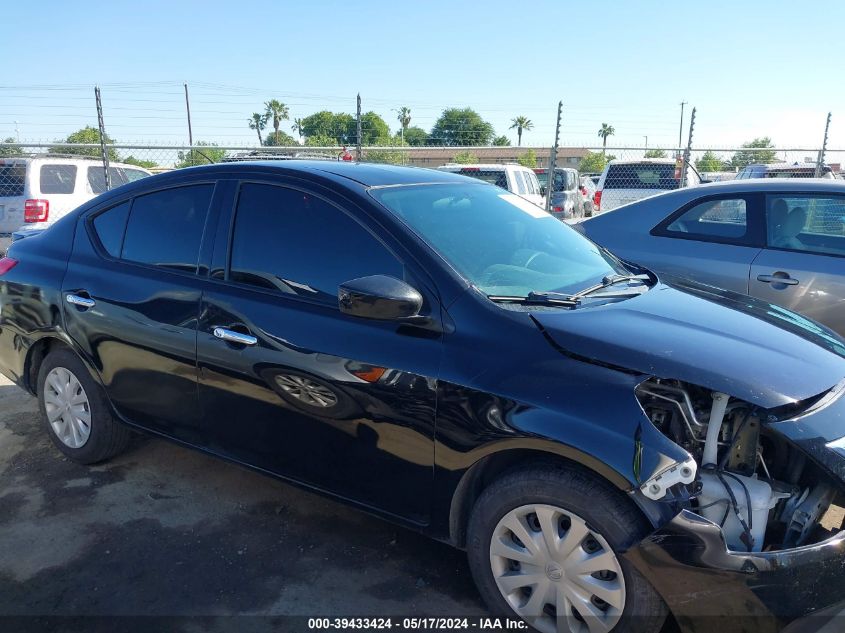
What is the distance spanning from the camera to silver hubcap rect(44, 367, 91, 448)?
147 inches

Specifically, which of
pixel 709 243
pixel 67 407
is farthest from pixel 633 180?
pixel 67 407

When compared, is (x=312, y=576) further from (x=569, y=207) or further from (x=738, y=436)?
(x=569, y=207)

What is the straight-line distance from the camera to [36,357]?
394 cm

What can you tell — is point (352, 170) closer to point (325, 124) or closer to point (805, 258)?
point (805, 258)

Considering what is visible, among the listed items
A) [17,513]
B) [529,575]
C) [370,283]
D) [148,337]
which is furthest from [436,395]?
[17,513]

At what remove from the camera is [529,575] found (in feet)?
7.69

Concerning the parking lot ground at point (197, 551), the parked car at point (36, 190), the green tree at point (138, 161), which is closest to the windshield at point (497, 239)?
the parking lot ground at point (197, 551)

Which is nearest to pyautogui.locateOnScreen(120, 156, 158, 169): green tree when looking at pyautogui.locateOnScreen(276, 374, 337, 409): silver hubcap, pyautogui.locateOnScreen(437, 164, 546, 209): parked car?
pyautogui.locateOnScreen(437, 164, 546, 209): parked car

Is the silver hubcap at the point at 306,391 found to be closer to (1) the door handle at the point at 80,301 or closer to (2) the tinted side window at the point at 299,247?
(2) the tinted side window at the point at 299,247

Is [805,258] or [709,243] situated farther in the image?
[709,243]

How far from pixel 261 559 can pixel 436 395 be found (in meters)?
1.24

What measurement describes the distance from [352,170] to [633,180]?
12.5 meters

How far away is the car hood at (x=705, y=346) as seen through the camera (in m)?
2.21

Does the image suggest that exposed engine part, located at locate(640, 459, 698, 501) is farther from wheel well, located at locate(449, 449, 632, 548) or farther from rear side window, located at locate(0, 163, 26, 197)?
rear side window, located at locate(0, 163, 26, 197)
